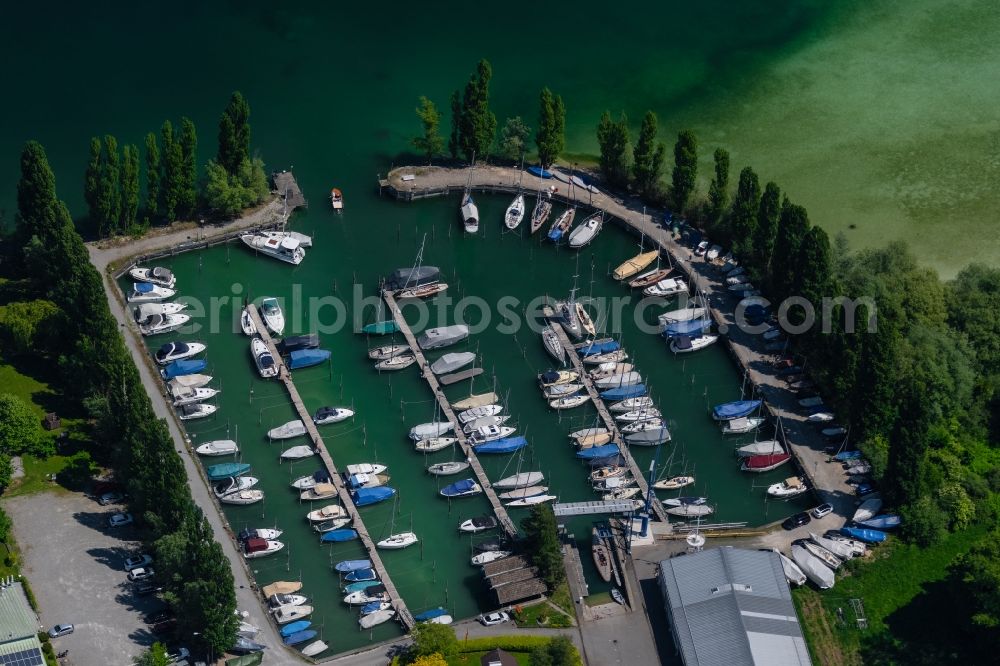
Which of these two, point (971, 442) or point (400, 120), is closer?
point (971, 442)

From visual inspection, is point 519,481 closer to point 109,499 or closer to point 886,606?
point 886,606

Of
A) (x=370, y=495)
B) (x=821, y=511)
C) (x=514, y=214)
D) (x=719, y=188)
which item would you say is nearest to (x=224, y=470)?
(x=370, y=495)

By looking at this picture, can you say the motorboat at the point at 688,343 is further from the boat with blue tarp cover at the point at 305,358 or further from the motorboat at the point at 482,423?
the boat with blue tarp cover at the point at 305,358

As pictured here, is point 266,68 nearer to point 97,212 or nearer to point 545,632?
point 97,212

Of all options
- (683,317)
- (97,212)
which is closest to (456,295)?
(683,317)

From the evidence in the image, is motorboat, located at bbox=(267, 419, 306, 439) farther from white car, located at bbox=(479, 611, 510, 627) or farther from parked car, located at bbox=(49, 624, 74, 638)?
white car, located at bbox=(479, 611, 510, 627)

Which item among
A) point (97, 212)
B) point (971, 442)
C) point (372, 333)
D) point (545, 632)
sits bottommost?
point (545, 632)

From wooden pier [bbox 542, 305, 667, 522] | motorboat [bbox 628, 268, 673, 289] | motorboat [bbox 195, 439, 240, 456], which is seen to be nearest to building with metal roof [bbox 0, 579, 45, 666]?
motorboat [bbox 195, 439, 240, 456]

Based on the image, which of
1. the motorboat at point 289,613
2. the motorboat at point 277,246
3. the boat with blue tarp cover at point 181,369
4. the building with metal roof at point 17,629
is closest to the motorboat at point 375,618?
the motorboat at point 289,613
